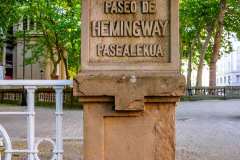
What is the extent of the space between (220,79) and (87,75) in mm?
124906

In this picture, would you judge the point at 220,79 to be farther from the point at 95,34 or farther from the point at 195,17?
the point at 95,34

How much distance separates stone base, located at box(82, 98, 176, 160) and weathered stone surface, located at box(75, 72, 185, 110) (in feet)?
0.37

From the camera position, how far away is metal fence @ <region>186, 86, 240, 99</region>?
42062 millimetres

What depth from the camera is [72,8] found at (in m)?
35.0

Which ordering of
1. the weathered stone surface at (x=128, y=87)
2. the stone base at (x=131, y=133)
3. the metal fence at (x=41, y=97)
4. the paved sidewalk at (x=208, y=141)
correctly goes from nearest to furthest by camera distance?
1. the weathered stone surface at (x=128, y=87)
2. the stone base at (x=131, y=133)
3. the paved sidewalk at (x=208, y=141)
4. the metal fence at (x=41, y=97)

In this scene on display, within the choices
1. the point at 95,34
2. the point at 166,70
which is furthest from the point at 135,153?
the point at 95,34

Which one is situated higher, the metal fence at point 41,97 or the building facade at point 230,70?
the building facade at point 230,70

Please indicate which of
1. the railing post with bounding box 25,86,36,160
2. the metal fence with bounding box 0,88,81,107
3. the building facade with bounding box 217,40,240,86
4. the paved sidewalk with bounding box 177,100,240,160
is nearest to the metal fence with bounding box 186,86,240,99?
the metal fence with bounding box 0,88,81,107

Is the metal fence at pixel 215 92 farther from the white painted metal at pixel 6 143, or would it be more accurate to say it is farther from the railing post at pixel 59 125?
the white painted metal at pixel 6 143

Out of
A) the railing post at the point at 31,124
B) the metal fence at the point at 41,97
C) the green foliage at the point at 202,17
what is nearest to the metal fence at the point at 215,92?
the green foliage at the point at 202,17

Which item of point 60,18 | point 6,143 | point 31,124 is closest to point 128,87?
point 31,124

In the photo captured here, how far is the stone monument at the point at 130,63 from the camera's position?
4895mm

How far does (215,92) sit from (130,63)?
3973 cm

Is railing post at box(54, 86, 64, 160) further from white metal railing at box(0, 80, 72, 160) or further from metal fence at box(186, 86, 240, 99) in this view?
metal fence at box(186, 86, 240, 99)
